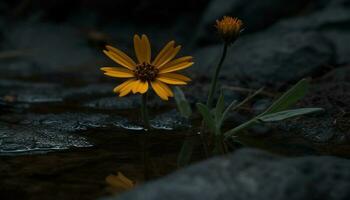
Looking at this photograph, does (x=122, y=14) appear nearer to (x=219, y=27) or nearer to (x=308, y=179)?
(x=219, y=27)

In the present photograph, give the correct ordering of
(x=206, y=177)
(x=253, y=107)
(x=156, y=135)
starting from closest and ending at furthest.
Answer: (x=206, y=177) < (x=156, y=135) < (x=253, y=107)

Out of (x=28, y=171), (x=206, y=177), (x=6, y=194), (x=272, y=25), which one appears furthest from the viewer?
(x=272, y=25)

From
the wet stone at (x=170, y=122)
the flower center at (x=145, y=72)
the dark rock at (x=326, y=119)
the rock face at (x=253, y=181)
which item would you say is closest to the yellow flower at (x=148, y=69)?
the flower center at (x=145, y=72)

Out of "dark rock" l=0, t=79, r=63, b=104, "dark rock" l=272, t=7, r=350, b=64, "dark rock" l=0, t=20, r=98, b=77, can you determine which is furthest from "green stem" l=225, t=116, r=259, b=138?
"dark rock" l=0, t=20, r=98, b=77

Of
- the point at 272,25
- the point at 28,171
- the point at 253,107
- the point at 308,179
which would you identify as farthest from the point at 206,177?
the point at 272,25

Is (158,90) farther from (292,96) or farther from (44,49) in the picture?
(44,49)

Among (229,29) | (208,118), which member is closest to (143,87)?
(208,118)
